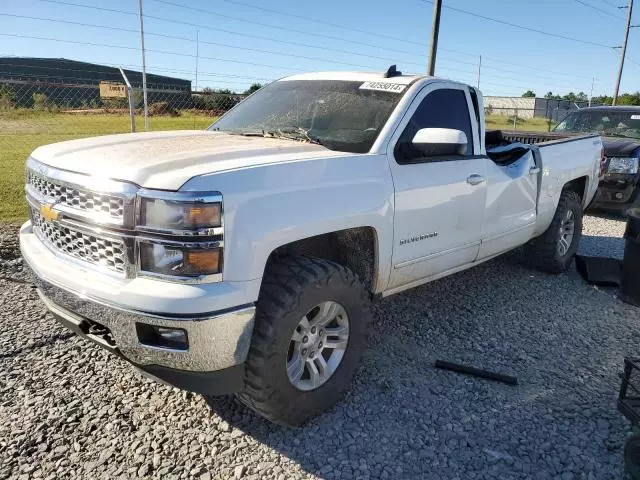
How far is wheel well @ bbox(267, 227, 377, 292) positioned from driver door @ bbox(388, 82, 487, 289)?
168 mm

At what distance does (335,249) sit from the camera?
3398 millimetres

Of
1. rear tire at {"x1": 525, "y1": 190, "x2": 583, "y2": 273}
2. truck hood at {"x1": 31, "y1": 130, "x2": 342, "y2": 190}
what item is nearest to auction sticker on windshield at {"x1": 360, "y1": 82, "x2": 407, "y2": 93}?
truck hood at {"x1": 31, "y1": 130, "x2": 342, "y2": 190}

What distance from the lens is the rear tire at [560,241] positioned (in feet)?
18.4

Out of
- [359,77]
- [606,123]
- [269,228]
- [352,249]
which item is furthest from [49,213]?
[606,123]

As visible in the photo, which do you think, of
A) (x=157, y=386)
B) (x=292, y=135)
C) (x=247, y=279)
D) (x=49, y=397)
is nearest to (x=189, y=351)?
(x=247, y=279)

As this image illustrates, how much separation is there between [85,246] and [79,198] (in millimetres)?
237

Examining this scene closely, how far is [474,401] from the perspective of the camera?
3.30 m

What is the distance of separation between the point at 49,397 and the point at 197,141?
1731 millimetres

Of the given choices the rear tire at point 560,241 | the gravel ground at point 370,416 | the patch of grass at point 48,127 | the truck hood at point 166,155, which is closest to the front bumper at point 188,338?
the gravel ground at point 370,416

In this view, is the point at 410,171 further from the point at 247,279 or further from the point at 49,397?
the point at 49,397

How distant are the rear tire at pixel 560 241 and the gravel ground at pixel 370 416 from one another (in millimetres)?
1331

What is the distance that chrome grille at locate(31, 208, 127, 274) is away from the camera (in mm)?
2535

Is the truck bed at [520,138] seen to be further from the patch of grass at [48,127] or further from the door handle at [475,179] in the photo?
the patch of grass at [48,127]

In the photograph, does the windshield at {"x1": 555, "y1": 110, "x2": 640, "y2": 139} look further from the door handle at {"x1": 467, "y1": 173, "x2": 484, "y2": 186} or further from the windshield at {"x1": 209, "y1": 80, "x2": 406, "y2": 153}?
the windshield at {"x1": 209, "y1": 80, "x2": 406, "y2": 153}
